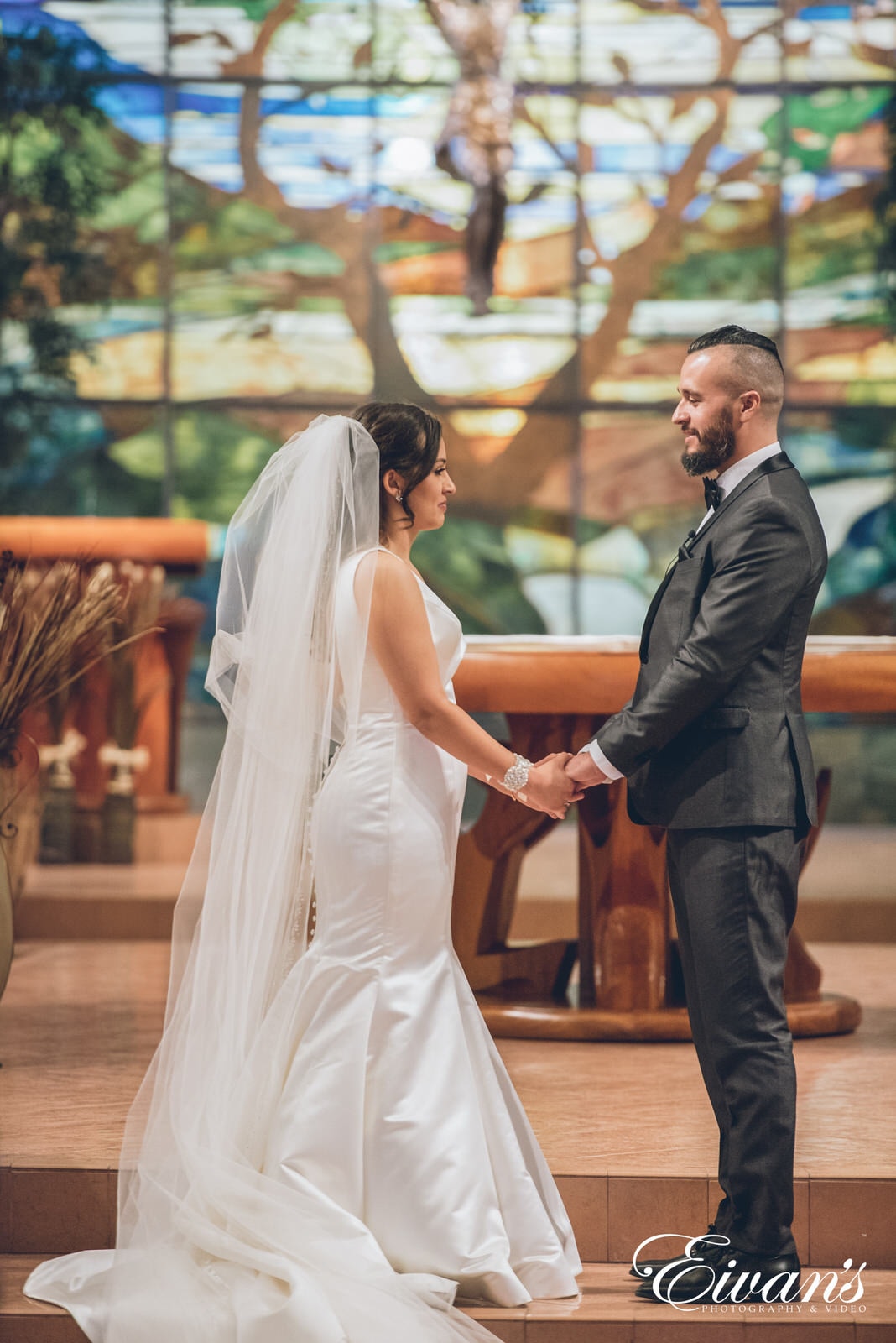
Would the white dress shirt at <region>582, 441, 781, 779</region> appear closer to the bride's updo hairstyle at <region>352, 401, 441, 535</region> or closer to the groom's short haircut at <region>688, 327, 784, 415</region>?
the groom's short haircut at <region>688, 327, 784, 415</region>

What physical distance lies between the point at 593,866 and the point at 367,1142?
154 centimetres

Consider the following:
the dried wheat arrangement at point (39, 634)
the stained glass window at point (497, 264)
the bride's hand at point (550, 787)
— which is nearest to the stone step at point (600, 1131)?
the bride's hand at point (550, 787)

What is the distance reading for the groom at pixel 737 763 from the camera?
8.95 ft

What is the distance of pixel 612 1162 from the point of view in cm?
307

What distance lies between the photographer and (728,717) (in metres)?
2.80

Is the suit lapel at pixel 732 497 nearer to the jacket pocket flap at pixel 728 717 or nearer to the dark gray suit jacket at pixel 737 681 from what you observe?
the dark gray suit jacket at pixel 737 681

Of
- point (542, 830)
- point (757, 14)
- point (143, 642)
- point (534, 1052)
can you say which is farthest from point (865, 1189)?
point (757, 14)

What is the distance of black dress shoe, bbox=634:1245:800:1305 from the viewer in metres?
2.72

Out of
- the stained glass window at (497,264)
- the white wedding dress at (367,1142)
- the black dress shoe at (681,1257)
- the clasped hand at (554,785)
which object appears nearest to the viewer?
the white wedding dress at (367,1142)

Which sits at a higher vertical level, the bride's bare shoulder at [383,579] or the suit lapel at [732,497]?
the suit lapel at [732,497]

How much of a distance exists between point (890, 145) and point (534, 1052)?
8.75 m

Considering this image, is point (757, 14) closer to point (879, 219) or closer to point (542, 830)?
point (879, 219)

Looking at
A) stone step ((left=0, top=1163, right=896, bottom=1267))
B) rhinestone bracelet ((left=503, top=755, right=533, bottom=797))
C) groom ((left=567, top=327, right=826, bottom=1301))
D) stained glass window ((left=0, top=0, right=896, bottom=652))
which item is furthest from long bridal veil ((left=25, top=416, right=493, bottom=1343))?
stained glass window ((left=0, top=0, right=896, bottom=652))

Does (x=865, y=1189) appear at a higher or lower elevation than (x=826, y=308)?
lower
